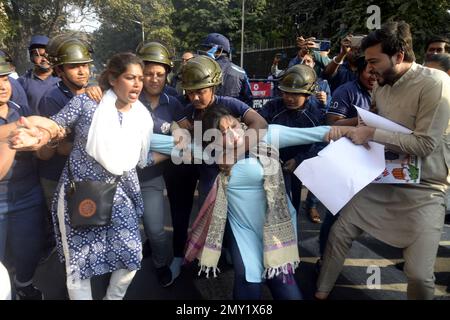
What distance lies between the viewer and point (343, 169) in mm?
2295

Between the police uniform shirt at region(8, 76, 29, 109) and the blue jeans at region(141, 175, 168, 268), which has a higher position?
the police uniform shirt at region(8, 76, 29, 109)

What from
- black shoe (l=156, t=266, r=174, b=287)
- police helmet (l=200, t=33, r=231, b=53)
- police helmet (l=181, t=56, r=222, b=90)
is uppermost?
police helmet (l=200, t=33, r=231, b=53)

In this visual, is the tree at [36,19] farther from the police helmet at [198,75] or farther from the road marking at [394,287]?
the road marking at [394,287]

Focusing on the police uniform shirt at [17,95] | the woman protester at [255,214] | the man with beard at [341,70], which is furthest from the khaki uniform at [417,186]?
the police uniform shirt at [17,95]

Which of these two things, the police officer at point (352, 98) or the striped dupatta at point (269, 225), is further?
the police officer at point (352, 98)

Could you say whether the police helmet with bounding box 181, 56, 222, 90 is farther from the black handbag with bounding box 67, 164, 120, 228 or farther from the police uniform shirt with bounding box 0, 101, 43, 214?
the police uniform shirt with bounding box 0, 101, 43, 214

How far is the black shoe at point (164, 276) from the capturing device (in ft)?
10.4

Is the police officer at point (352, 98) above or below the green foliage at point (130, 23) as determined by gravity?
below

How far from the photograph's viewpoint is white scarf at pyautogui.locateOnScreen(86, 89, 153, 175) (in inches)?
83.3

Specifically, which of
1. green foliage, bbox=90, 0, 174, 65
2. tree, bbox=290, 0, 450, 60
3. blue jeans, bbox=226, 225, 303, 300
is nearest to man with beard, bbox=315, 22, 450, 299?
blue jeans, bbox=226, 225, 303, 300

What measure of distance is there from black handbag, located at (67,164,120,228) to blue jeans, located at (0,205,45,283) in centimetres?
57
